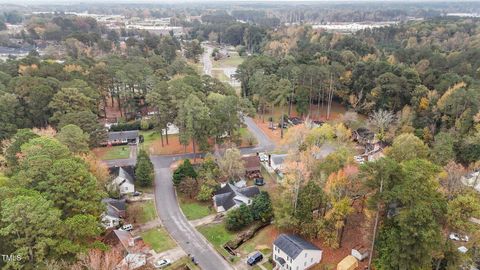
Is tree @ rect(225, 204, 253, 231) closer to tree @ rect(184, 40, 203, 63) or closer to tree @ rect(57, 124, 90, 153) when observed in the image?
tree @ rect(57, 124, 90, 153)

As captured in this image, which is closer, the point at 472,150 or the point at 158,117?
the point at 472,150

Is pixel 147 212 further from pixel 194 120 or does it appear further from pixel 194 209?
pixel 194 120

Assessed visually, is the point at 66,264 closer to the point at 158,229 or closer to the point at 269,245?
the point at 158,229

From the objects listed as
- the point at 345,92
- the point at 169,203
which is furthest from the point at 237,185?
the point at 345,92

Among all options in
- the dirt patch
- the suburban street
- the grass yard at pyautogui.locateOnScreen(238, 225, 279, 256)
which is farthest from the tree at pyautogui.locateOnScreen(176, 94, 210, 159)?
the dirt patch

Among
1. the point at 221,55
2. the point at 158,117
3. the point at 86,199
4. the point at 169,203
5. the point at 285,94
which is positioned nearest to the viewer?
the point at 86,199

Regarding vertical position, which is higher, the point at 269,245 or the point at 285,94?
the point at 285,94
